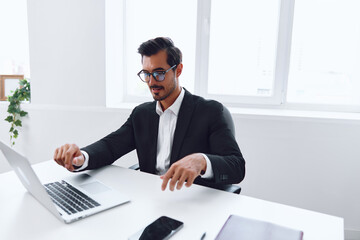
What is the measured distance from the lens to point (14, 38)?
9.58 feet

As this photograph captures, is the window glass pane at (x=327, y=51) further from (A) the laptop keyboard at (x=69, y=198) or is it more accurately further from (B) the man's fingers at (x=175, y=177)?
(A) the laptop keyboard at (x=69, y=198)

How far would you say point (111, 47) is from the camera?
2541 millimetres

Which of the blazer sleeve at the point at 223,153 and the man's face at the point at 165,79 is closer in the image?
the blazer sleeve at the point at 223,153

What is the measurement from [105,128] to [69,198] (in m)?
1.58

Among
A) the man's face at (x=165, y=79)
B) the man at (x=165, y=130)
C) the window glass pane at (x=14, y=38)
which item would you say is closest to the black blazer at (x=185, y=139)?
the man at (x=165, y=130)

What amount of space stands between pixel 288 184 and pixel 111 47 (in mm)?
1930

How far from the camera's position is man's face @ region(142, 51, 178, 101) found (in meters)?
1.47

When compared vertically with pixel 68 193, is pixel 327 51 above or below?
above

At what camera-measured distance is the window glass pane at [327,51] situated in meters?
2.22

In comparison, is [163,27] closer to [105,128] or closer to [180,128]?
[105,128]

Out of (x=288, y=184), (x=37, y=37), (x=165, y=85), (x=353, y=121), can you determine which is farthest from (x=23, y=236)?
(x=37, y=37)

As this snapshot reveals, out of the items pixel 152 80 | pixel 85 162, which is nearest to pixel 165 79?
pixel 152 80

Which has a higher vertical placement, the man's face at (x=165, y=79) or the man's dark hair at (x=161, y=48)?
the man's dark hair at (x=161, y=48)

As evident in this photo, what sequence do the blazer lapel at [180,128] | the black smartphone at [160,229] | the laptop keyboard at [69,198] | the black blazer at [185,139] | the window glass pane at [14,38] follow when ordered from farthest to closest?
the window glass pane at [14,38]
the blazer lapel at [180,128]
the black blazer at [185,139]
the laptop keyboard at [69,198]
the black smartphone at [160,229]
